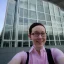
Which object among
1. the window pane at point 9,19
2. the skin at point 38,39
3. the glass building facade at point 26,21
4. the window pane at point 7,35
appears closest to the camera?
the skin at point 38,39

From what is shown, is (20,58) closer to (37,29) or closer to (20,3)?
(37,29)

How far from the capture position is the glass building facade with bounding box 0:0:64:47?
1938 centimetres

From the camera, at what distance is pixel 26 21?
69.6 feet

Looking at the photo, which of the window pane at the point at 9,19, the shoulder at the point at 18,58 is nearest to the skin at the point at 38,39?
the shoulder at the point at 18,58

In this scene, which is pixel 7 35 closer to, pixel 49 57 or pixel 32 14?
pixel 32 14

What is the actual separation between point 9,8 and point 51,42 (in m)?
7.81

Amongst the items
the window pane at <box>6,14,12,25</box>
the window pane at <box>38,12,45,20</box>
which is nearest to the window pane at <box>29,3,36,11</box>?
the window pane at <box>38,12,45,20</box>

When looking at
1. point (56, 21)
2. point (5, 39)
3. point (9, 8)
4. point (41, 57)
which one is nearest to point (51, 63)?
point (41, 57)

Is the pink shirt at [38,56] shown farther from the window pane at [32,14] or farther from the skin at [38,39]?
the window pane at [32,14]

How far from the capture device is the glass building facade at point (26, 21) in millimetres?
19381

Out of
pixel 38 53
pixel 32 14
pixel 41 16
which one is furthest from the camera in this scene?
pixel 41 16

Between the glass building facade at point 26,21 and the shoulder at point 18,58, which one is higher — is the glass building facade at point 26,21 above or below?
above

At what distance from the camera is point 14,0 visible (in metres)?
20.9

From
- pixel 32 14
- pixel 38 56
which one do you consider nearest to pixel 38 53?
pixel 38 56
